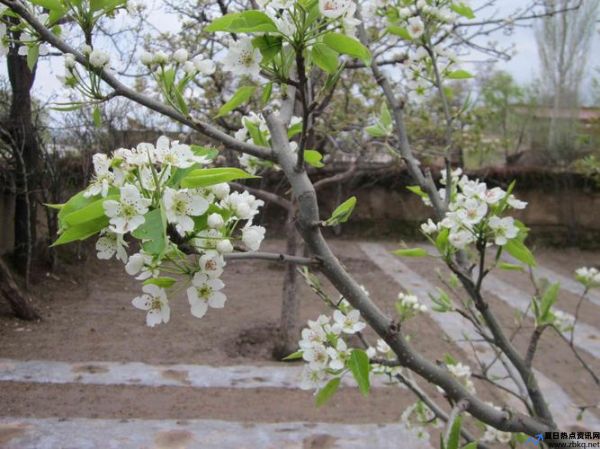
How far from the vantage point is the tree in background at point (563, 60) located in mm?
12680

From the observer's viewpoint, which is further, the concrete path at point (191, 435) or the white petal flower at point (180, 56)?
the concrete path at point (191, 435)

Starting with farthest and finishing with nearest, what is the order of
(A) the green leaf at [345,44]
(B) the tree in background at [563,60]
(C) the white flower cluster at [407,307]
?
(B) the tree in background at [563,60] → (C) the white flower cluster at [407,307] → (A) the green leaf at [345,44]

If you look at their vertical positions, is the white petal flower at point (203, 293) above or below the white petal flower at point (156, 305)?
above

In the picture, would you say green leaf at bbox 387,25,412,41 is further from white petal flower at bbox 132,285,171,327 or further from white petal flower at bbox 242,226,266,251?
white petal flower at bbox 132,285,171,327

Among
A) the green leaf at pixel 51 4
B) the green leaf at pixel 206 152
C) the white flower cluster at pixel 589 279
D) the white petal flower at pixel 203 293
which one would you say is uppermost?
the green leaf at pixel 51 4

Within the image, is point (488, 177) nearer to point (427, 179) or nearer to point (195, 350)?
point (195, 350)

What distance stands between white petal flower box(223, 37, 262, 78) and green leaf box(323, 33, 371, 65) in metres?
0.10

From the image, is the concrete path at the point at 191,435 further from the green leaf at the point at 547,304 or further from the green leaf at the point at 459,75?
the green leaf at the point at 459,75

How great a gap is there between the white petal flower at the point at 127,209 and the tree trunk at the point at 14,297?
4110 mm

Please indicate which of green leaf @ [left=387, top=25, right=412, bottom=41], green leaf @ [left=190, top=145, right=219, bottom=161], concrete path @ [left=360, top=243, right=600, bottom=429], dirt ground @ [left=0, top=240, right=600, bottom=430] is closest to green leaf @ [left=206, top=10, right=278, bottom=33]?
green leaf @ [left=190, top=145, right=219, bottom=161]

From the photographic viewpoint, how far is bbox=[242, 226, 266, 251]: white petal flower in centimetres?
83

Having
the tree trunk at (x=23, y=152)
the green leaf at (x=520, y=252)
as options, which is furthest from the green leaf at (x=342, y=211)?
the tree trunk at (x=23, y=152)

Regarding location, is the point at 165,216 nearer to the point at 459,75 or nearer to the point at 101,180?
the point at 101,180

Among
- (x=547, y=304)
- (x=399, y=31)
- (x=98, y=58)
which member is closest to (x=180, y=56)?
(x=98, y=58)
